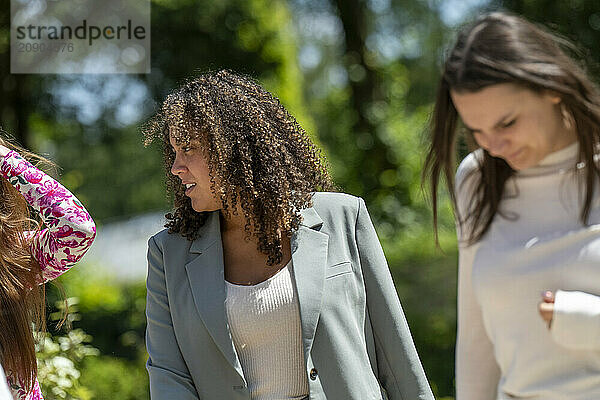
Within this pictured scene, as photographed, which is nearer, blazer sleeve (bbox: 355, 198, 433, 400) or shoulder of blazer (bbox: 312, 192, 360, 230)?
Answer: blazer sleeve (bbox: 355, 198, 433, 400)

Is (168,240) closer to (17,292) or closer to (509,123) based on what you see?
(17,292)

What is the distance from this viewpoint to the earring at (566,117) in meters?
1.57

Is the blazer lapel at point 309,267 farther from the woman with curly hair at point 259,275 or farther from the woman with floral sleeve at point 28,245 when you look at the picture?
the woman with floral sleeve at point 28,245

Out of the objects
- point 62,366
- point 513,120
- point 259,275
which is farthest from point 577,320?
point 62,366

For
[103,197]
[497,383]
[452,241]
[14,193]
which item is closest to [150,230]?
[103,197]

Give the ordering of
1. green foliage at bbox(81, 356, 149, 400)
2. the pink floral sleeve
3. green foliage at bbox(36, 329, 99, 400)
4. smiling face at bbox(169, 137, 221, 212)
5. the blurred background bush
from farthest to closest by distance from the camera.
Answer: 1. the blurred background bush
2. green foliage at bbox(81, 356, 149, 400)
3. green foliage at bbox(36, 329, 99, 400)
4. the pink floral sleeve
5. smiling face at bbox(169, 137, 221, 212)

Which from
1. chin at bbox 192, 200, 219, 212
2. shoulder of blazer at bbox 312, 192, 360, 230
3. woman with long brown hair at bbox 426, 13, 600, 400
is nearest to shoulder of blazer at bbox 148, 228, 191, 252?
chin at bbox 192, 200, 219, 212

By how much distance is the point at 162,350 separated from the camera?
232 cm

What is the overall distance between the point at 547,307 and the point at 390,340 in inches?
34.3

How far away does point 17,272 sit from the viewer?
7.82 ft

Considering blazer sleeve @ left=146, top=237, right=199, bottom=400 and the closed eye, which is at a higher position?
the closed eye

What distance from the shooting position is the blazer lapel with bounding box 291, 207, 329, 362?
2.27 m

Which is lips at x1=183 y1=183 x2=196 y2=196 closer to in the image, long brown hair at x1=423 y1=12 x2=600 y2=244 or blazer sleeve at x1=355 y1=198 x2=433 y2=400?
blazer sleeve at x1=355 y1=198 x2=433 y2=400

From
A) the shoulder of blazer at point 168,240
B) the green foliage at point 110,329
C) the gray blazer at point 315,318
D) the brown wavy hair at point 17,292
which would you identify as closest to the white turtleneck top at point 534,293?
the gray blazer at point 315,318
